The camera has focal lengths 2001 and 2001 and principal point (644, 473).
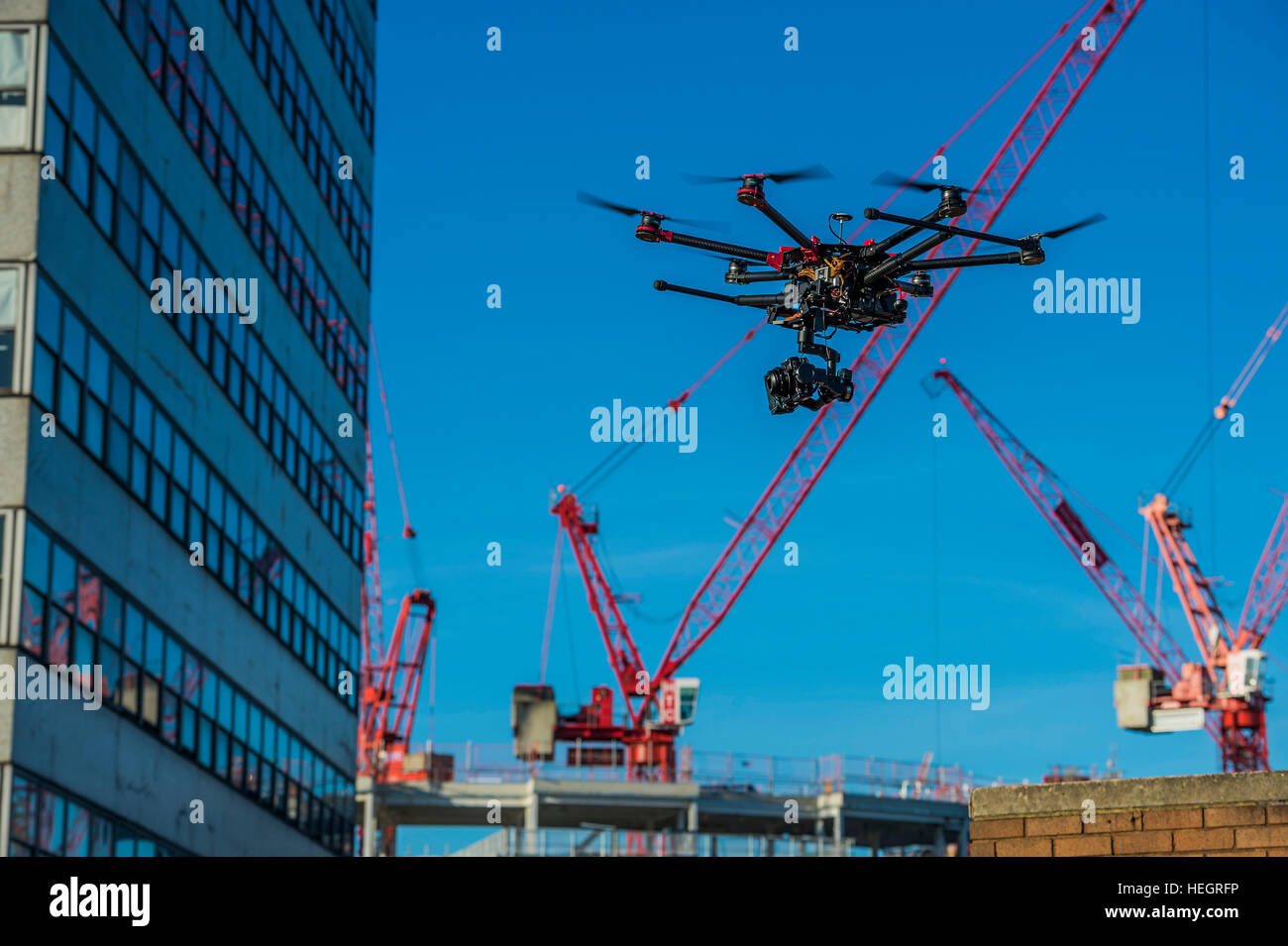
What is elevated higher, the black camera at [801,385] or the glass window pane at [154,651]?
the black camera at [801,385]

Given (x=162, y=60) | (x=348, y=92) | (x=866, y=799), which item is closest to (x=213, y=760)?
(x=162, y=60)

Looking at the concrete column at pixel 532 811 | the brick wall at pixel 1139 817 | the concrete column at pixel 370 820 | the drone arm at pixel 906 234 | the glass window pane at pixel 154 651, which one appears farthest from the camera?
the concrete column at pixel 370 820

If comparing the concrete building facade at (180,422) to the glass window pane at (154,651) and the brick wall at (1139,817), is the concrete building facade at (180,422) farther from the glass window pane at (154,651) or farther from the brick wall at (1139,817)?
the brick wall at (1139,817)

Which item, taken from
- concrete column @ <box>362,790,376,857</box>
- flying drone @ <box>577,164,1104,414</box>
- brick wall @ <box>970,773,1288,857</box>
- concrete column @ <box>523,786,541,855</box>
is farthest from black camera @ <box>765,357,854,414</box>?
concrete column @ <box>362,790,376,857</box>

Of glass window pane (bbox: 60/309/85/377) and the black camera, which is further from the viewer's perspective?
glass window pane (bbox: 60/309/85/377)

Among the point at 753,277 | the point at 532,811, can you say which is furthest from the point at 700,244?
the point at 532,811

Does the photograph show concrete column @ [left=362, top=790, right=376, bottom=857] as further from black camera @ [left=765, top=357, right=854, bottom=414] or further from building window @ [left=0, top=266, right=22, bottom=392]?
black camera @ [left=765, top=357, right=854, bottom=414]

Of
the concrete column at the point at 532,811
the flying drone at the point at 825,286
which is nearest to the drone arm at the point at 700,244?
the flying drone at the point at 825,286
